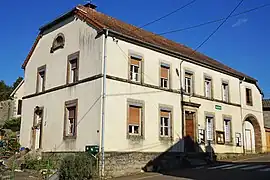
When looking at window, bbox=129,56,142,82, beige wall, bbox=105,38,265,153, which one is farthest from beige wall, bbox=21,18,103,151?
window, bbox=129,56,142,82

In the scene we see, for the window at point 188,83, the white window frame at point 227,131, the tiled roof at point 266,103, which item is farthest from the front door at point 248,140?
the window at point 188,83

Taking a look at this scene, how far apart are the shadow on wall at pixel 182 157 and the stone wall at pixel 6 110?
25.5m

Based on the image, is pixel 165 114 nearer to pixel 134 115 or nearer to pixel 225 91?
pixel 134 115

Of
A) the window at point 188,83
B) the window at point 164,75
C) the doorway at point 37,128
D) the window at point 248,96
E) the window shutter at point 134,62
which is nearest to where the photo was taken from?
the window shutter at point 134,62

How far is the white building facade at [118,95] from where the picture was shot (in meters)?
17.8

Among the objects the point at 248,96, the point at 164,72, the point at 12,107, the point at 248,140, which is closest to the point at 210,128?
the point at 248,140

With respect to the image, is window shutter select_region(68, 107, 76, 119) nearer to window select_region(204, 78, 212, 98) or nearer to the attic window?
the attic window

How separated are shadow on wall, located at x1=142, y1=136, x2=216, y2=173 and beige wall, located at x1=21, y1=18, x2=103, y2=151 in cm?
427

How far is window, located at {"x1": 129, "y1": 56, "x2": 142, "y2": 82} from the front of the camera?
63.2 ft

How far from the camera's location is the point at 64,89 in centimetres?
2009

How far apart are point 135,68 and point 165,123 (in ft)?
13.4

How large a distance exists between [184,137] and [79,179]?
930 cm

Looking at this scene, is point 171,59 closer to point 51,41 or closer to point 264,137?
point 51,41

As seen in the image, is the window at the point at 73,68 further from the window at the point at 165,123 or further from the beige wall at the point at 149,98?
the window at the point at 165,123
